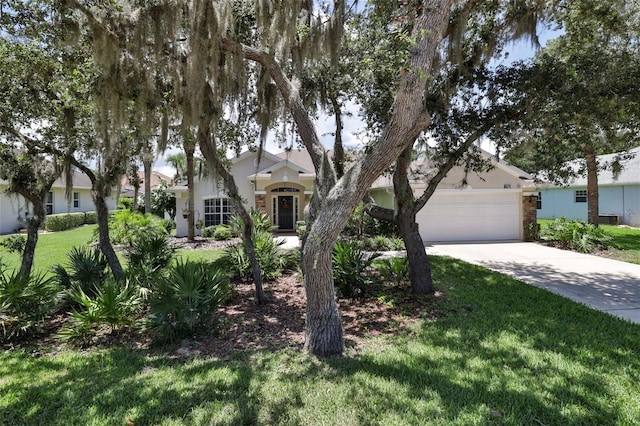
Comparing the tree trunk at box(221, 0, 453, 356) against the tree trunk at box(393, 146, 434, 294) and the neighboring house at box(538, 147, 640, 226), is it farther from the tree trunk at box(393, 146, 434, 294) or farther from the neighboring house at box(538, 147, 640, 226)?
the neighboring house at box(538, 147, 640, 226)

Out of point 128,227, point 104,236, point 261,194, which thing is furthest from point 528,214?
point 128,227

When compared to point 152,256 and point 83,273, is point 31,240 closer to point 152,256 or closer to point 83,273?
point 83,273

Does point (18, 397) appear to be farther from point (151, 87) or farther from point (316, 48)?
point (316, 48)

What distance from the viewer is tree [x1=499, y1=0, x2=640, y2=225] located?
6.23 metres

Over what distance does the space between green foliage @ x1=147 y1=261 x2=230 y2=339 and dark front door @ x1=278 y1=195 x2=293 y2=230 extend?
12.6 m

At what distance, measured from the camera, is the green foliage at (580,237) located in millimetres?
12024

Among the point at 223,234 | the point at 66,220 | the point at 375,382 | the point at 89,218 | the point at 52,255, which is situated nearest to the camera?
the point at 375,382

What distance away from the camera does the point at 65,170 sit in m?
7.15

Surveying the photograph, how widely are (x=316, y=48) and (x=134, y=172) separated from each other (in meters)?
5.84

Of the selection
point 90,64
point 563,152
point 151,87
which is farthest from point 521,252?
point 90,64

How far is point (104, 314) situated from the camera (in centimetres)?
511

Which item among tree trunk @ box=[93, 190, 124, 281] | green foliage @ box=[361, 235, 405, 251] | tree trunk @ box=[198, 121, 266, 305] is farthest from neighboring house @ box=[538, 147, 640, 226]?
tree trunk @ box=[93, 190, 124, 281]

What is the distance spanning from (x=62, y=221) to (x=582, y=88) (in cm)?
2478

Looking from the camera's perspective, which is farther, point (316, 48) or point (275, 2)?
point (316, 48)
